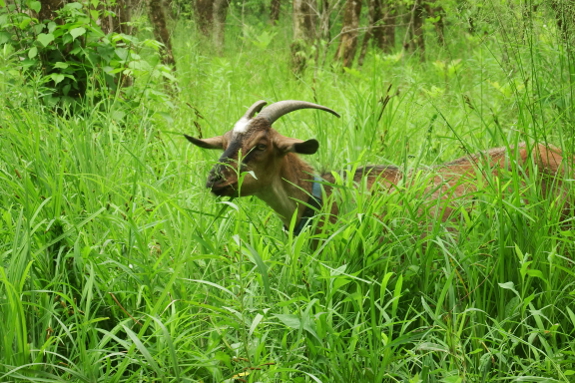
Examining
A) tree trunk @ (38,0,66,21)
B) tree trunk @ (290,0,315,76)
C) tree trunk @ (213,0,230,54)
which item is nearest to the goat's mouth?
tree trunk @ (38,0,66,21)

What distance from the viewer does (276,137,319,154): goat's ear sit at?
375 cm

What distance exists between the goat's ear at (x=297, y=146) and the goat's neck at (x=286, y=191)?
143mm

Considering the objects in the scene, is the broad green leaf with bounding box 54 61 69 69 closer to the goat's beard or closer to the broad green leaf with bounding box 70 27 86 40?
the broad green leaf with bounding box 70 27 86 40

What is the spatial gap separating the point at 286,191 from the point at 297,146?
0.32 meters

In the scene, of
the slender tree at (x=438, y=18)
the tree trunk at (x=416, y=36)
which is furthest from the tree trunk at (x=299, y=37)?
the slender tree at (x=438, y=18)

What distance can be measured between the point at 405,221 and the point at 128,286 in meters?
1.29

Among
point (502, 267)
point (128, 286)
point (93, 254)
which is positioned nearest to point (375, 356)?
point (502, 267)

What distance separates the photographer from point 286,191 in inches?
156

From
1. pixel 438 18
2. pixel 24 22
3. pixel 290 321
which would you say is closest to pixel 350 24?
pixel 438 18

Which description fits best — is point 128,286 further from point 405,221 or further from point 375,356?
point 405,221

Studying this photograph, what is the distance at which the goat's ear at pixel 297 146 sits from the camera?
12.3ft

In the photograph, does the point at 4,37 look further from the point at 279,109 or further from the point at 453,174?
the point at 453,174

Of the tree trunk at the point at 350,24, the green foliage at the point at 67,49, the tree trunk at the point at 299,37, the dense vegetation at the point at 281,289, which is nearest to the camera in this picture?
the dense vegetation at the point at 281,289

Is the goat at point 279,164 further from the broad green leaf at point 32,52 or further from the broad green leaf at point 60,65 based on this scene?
the broad green leaf at point 32,52
